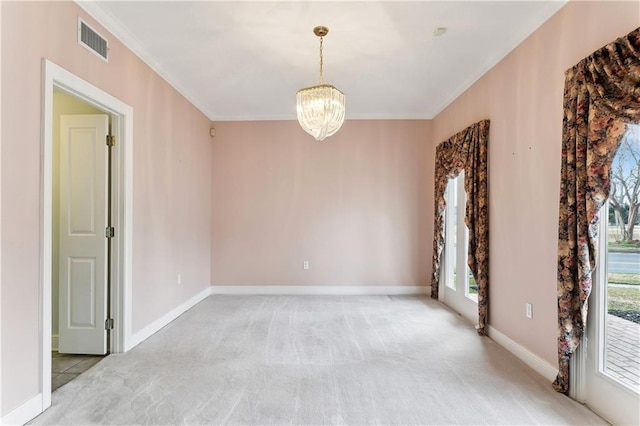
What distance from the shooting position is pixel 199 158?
4.78 metres

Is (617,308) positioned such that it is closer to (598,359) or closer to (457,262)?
(598,359)

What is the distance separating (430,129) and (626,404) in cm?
415

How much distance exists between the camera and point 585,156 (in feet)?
6.81

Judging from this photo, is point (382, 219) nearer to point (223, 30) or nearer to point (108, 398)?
point (223, 30)

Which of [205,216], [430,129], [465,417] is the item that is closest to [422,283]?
[430,129]

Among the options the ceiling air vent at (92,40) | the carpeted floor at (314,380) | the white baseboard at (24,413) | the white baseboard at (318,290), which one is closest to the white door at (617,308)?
the carpeted floor at (314,380)

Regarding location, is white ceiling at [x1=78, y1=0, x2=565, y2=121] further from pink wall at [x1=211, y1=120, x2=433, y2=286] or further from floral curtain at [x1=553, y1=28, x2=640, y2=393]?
pink wall at [x1=211, y1=120, x2=433, y2=286]

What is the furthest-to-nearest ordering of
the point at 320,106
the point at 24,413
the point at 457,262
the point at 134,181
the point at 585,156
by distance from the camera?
the point at 457,262 → the point at 134,181 → the point at 320,106 → the point at 585,156 → the point at 24,413

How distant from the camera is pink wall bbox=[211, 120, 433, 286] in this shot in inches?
204

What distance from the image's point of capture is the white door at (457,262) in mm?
3947

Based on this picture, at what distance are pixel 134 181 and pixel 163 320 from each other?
5.28ft

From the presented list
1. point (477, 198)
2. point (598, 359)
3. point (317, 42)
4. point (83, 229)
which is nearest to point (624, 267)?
point (598, 359)

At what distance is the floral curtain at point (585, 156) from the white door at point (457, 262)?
1613 millimetres

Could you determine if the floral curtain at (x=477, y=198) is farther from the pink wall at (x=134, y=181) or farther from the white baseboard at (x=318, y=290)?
the pink wall at (x=134, y=181)
